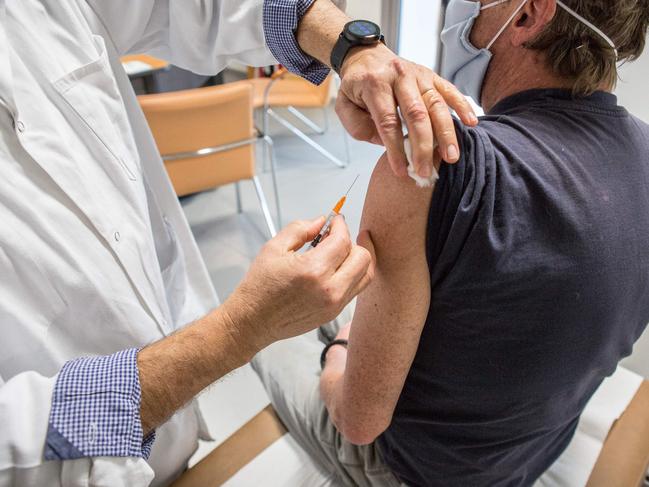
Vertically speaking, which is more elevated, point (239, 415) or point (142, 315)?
point (142, 315)

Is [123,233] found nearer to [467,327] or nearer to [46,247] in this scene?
[46,247]

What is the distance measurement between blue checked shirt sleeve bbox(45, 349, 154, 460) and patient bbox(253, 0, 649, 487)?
362 millimetres

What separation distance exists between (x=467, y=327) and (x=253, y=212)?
2.22 metres

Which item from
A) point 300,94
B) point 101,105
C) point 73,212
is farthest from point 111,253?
point 300,94

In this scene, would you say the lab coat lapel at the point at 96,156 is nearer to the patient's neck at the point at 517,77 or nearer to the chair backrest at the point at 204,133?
the patient's neck at the point at 517,77

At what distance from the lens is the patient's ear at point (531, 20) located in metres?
0.68

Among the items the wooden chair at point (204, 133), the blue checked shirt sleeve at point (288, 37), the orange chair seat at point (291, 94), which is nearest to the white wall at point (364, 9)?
the orange chair seat at point (291, 94)

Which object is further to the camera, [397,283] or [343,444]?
[343,444]

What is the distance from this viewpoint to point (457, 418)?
2.56 feet

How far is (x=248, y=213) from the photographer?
277 cm

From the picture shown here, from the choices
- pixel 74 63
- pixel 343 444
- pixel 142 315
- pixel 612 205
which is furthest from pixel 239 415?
pixel 612 205

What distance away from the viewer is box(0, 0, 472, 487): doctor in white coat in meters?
0.54

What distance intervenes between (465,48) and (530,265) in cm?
45

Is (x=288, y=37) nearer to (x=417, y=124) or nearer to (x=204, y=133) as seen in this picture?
(x=417, y=124)
